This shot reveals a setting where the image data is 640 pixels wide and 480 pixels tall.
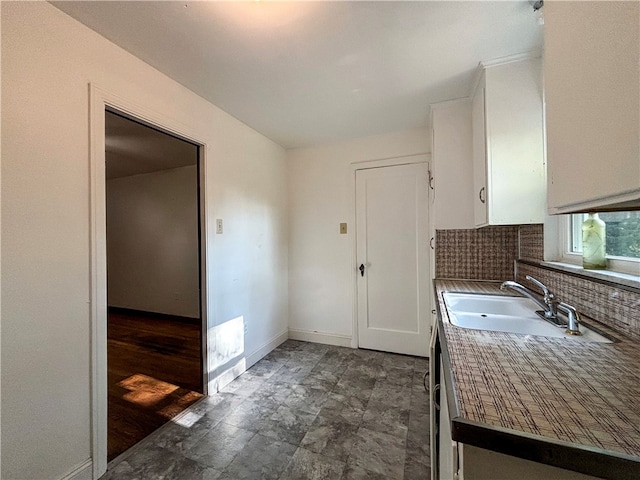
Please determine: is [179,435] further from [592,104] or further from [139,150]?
[139,150]

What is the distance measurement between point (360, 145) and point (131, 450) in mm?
3162

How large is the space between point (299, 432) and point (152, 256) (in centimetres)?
388

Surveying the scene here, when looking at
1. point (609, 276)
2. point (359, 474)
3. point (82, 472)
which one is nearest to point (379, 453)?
point (359, 474)

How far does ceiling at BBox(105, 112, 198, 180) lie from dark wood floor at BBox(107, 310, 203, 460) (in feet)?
6.70

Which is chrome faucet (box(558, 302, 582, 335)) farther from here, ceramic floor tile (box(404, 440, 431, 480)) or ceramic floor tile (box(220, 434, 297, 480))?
ceramic floor tile (box(220, 434, 297, 480))

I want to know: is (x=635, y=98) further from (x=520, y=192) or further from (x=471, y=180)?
(x=471, y=180)

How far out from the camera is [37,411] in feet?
3.94

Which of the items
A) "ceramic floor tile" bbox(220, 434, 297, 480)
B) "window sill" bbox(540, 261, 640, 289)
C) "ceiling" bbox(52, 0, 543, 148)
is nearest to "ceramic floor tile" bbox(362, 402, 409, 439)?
"ceramic floor tile" bbox(220, 434, 297, 480)

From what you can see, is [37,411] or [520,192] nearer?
[37,411]

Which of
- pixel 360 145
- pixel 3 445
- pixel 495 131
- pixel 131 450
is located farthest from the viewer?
pixel 360 145

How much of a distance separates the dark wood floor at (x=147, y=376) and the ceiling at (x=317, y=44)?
2.36 metres

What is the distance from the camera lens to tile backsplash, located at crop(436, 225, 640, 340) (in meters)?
0.94

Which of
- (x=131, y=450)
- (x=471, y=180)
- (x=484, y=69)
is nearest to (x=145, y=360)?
(x=131, y=450)

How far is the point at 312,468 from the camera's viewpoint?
146 cm
